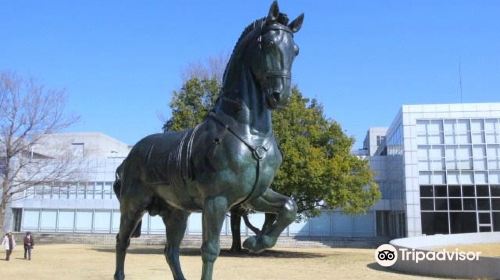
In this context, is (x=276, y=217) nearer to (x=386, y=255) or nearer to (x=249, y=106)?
(x=249, y=106)

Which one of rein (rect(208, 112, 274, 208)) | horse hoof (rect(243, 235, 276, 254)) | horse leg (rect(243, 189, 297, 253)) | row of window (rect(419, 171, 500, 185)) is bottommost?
horse hoof (rect(243, 235, 276, 254))

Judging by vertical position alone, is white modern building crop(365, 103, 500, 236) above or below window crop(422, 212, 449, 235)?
above

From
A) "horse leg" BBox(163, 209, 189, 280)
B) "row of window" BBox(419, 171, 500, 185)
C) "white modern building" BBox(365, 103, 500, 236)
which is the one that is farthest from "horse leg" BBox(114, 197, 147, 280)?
"row of window" BBox(419, 171, 500, 185)

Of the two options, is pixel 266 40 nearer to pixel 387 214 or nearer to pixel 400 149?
pixel 400 149

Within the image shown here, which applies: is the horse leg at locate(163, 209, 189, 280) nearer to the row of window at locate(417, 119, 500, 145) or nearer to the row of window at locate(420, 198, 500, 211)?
the row of window at locate(420, 198, 500, 211)

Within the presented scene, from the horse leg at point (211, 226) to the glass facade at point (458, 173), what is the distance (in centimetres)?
3709

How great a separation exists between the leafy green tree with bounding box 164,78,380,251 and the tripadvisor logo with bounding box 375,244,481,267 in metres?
6.41

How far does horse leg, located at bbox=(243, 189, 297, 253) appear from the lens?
4.34 meters

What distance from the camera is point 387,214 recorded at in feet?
151

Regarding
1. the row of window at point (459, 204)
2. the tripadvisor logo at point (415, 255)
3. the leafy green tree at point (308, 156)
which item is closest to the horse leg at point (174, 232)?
the tripadvisor logo at point (415, 255)

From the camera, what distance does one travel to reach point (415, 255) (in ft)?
55.3

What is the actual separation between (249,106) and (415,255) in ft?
46.1

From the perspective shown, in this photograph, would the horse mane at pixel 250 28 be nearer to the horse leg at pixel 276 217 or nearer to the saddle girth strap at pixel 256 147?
the saddle girth strap at pixel 256 147

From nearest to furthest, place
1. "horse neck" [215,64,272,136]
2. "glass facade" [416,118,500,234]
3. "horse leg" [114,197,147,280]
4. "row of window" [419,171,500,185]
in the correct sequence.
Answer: "horse neck" [215,64,272,136] → "horse leg" [114,197,147,280] → "glass facade" [416,118,500,234] → "row of window" [419,171,500,185]
